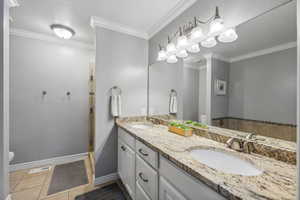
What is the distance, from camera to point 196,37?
1366mm

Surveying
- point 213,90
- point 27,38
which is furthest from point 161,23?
point 27,38

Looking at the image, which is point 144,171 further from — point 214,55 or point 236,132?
point 214,55

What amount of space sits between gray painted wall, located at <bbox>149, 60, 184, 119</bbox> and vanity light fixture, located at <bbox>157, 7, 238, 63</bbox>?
0.48 feet

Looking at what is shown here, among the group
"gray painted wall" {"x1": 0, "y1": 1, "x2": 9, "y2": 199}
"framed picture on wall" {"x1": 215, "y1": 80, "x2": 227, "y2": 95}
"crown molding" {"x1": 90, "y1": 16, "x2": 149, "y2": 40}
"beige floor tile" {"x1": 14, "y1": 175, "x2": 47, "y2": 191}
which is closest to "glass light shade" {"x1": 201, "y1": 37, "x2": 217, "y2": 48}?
"framed picture on wall" {"x1": 215, "y1": 80, "x2": 227, "y2": 95}

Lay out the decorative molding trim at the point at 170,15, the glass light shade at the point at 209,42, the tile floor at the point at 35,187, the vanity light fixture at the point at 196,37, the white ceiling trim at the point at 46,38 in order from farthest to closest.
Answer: the white ceiling trim at the point at 46,38
the tile floor at the point at 35,187
the decorative molding trim at the point at 170,15
the glass light shade at the point at 209,42
the vanity light fixture at the point at 196,37

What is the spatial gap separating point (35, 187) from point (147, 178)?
176cm

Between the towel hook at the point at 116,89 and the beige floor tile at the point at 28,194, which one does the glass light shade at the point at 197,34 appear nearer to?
the towel hook at the point at 116,89

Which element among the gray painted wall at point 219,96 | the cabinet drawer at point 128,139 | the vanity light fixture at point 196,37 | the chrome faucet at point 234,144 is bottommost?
the cabinet drawer at point 128,139

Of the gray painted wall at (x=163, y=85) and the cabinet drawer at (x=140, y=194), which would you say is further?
the gray painted wall at (x=163, y=85)

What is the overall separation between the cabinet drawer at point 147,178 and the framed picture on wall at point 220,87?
36.8 inches

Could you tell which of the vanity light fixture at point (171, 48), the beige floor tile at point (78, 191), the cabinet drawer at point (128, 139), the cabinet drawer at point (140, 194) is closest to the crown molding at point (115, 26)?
the vanity light fixture at point (171, 48)

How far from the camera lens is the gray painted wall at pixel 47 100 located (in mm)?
2180

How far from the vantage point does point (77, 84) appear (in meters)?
2.61

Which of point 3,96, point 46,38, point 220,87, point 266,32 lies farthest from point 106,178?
point 46,38
